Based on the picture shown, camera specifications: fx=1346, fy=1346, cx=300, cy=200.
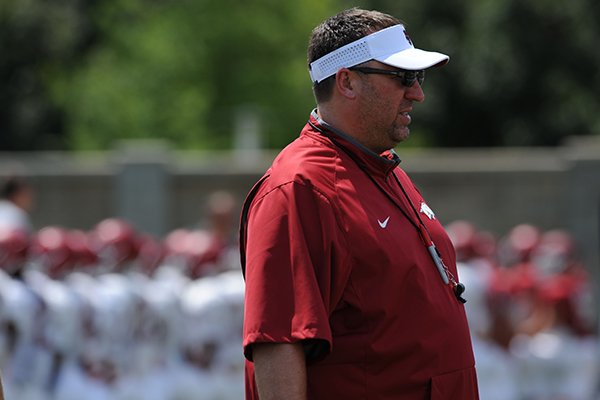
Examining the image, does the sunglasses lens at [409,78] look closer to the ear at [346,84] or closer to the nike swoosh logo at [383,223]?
the ear at [346,84]

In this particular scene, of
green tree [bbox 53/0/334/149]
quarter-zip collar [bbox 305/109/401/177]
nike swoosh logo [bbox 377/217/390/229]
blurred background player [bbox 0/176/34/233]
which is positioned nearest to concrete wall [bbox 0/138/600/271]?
blurred background player [bbox 0/176/34/233]

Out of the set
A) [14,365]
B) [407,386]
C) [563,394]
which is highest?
[407,386]

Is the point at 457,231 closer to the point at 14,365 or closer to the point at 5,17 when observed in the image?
the point at 14,365

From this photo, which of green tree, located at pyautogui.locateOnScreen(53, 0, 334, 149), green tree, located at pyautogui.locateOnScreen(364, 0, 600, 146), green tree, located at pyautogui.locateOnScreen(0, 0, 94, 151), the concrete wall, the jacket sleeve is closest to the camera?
the jacket sleeve

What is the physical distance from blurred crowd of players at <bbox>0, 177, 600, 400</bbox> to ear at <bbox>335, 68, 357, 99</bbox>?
4.69 meters

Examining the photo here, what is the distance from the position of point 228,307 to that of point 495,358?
2481 millimetres

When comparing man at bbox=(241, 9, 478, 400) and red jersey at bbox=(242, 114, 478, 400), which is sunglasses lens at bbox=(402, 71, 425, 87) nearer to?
man at bbox=(241, 9, 478, 400)

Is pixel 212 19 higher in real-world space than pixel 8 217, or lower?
higher

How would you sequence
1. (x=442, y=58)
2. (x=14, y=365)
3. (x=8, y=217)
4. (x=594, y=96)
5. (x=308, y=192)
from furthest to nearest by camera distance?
(x=594, y=96) < (x=8, y=217) < (x=14, y=365) < (x=442, y=58) < (x=308, y=192)

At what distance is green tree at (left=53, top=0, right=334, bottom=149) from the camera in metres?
30.3

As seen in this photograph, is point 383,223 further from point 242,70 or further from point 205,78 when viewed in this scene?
point 242,70

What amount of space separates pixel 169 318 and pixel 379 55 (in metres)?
6.38

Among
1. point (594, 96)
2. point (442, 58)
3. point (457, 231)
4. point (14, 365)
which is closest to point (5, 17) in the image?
point (594, 96)

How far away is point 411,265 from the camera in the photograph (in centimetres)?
335
